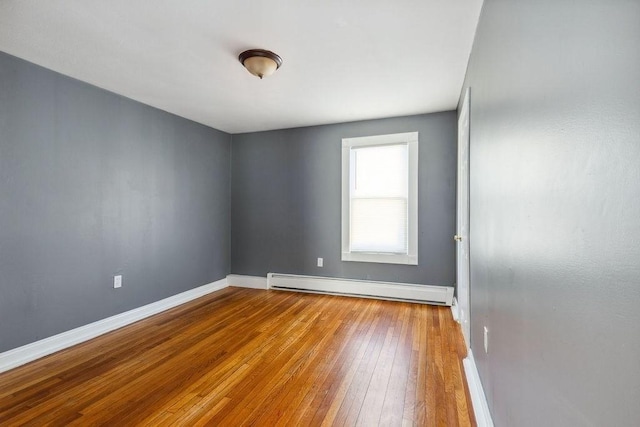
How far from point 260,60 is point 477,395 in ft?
8.79

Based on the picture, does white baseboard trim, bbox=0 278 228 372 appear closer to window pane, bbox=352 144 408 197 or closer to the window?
the window

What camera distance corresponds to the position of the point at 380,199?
396 centimetres

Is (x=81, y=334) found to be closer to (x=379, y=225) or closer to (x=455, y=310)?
(x=379, y=225)

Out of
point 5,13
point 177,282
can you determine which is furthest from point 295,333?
point 5,13

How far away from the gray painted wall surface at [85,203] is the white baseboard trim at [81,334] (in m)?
0.06

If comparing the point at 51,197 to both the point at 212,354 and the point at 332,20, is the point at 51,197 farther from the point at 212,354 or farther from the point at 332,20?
the point at 332,20

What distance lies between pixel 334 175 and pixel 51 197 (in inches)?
119

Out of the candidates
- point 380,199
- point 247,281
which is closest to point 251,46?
point 380,199

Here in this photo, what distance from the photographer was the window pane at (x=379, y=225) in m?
3.88

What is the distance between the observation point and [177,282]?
3.81m

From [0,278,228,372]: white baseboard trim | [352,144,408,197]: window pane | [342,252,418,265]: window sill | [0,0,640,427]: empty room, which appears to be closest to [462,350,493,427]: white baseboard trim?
[0,0,640,427]: empty room

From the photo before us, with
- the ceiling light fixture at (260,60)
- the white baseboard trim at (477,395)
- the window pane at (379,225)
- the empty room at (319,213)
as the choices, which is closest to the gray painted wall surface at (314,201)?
the empty room at (319,213)

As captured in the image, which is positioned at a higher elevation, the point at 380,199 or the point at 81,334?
the point at 380,199

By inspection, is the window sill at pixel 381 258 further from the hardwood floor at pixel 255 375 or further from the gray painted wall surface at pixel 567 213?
the gray painted wall surface at pixel 567 213
